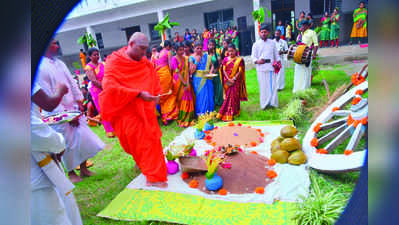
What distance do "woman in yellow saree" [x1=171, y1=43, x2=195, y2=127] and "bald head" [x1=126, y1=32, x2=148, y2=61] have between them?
239 cm

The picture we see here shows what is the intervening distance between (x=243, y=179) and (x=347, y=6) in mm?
13045

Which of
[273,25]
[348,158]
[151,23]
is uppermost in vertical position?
[151,23]

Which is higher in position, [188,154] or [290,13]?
[290,13]

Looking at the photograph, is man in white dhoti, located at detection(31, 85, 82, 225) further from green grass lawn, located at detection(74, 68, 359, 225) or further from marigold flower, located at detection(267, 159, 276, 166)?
marigold flower, located at detection(267, 159, 276, 166)

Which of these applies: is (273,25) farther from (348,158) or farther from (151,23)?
(348,158)

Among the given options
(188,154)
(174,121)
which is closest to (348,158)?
(188,154)

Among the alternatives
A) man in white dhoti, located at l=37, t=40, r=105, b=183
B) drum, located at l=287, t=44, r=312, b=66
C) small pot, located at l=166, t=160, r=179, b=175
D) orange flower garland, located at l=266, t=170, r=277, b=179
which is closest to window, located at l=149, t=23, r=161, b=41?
drum, located at l=287, t=44, r=312, b=66

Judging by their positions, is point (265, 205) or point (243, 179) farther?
point (243, 179)

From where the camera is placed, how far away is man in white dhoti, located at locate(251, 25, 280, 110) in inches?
226

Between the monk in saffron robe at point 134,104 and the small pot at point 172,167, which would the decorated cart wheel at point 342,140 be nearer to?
the small pot at point 172,167

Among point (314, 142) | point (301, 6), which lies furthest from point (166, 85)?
point (301, 6)

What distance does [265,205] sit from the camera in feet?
9.03

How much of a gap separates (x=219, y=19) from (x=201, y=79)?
1072 centimetres

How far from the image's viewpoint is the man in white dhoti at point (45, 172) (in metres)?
1.68
